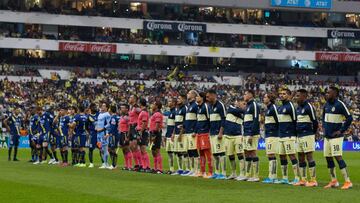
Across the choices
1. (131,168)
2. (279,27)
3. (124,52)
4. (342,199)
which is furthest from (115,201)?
(279,27)

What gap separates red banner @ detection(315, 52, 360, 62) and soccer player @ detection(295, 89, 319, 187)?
245ft

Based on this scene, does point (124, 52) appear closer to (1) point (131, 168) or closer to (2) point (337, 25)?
(2) point (337, 25)

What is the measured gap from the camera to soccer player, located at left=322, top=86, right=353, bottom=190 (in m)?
23.8

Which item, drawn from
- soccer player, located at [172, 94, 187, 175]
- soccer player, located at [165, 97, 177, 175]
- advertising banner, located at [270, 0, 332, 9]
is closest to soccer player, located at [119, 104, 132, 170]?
soccer player, located at [165, 97, 177, 175]

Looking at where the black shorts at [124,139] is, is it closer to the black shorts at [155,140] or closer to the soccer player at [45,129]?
the black shorts at [155,140]

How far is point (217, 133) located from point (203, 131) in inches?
34.0

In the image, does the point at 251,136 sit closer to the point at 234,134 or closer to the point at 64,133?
the point at 234,134

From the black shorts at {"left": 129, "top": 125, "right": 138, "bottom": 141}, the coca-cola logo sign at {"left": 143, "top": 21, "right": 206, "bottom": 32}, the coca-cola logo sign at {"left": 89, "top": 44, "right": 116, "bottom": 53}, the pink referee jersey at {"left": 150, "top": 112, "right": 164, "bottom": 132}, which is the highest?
the coca-cola logo sign at {"left": 143, "top": 21, "right": 206, "bottom": 32}

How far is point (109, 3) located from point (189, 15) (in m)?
9.04

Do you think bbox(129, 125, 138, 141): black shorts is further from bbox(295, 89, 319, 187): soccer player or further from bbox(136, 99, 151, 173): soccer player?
bbox(295, 89, 319, 187): soccer player

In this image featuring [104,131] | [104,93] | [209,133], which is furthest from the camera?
[104,93]

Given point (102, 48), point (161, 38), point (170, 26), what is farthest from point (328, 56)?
point (102, 48)

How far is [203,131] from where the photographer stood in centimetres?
2955

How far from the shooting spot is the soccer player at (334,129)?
23.8 meters
